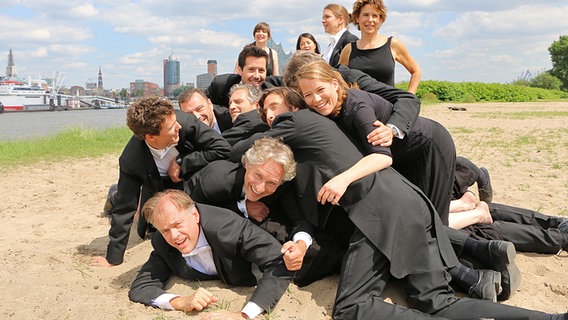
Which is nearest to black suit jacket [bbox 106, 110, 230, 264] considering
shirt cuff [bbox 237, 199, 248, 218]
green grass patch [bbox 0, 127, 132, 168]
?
shirt cuff [bbox 237, 199, 248, 218]

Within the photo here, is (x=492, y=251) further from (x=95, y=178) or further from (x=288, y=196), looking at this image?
(x=95, y=178)

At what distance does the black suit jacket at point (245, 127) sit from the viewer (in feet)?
14.3

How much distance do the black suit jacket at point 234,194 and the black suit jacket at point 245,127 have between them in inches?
15.4

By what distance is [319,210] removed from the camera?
3596 millimetres

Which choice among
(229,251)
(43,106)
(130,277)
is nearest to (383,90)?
(229,251)

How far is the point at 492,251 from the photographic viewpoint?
11.8 ft

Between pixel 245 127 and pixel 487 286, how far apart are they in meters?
2.24

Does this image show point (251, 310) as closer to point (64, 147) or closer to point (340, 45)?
point (340, 45)

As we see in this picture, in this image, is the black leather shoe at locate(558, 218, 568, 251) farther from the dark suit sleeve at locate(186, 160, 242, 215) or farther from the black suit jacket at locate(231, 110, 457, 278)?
the dark suit sleeve at locate(186, 160, 242, 215)

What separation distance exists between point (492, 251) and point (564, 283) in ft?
2.38

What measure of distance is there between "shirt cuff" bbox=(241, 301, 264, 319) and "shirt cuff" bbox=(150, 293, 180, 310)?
542mm

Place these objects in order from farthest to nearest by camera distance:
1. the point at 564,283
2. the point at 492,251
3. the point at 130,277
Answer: the point at 130,277
the point at 564,283
the point at 492,251

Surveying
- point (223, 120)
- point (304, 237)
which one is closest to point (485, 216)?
point (304, 237)

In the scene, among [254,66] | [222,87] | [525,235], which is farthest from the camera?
[222,87]
